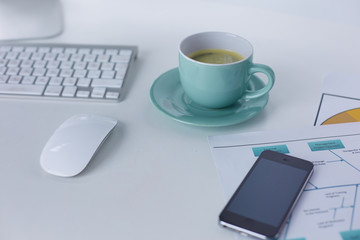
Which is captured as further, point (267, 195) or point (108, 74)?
point (108, 74)

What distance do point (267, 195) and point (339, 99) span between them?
0.25m

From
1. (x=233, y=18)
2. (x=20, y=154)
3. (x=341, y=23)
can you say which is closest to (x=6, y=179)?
(x=20, y=154)

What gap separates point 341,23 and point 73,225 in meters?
0.61

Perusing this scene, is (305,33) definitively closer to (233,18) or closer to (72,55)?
(233,18)

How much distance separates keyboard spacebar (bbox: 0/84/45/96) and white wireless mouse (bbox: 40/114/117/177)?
0.32 feet

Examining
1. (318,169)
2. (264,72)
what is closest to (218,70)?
(264,72)

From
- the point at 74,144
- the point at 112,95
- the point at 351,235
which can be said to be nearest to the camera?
the point at 351,235

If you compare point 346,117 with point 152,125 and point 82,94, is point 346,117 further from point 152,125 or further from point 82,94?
point 82,94

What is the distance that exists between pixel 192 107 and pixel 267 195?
0.20m

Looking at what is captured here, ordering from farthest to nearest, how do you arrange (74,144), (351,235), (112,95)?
(112,95)
(74,144)
(351,235)

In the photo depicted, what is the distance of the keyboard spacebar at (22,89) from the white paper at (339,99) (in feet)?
1.36

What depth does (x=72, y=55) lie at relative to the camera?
707 millimetres

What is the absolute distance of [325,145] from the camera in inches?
21.1

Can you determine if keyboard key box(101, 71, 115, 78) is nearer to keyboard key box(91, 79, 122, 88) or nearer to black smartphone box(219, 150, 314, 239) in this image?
keyboard key box(91, 79, 122, 88)
